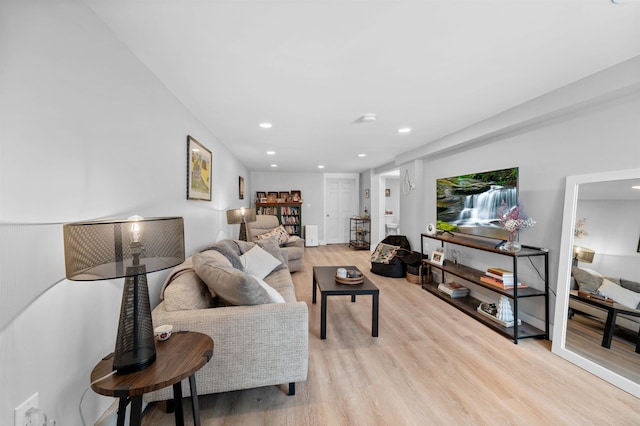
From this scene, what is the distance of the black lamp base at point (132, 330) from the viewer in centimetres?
112

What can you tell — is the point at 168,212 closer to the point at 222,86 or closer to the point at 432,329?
the point at 222,86

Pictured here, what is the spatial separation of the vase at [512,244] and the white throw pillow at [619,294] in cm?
66

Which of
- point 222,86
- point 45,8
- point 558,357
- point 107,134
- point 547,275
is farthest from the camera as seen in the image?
point 547,275

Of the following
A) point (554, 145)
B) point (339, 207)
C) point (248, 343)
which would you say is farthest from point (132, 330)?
point (339, 207)

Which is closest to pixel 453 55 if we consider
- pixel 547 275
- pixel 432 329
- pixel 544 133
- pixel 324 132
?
pixel 544 133

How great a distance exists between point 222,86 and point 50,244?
5.10 feet

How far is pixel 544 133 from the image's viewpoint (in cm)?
262

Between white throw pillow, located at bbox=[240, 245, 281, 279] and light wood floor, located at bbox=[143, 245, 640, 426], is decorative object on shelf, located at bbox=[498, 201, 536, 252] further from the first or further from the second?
white throw pillow, located at bbox=[240, 245, 281, 279]

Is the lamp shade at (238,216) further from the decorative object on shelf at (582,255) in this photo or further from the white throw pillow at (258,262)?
the decorative object on shelf at (582,255)

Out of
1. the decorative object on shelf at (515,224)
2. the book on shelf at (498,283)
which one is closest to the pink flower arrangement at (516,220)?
the decorative object on shelf at (515,224)

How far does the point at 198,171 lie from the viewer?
289 centimetres

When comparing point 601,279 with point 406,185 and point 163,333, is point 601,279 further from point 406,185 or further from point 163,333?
point 406,185

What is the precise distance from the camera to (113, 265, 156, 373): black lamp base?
112 cm

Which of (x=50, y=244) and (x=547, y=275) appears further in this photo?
(x=547, y=275)
